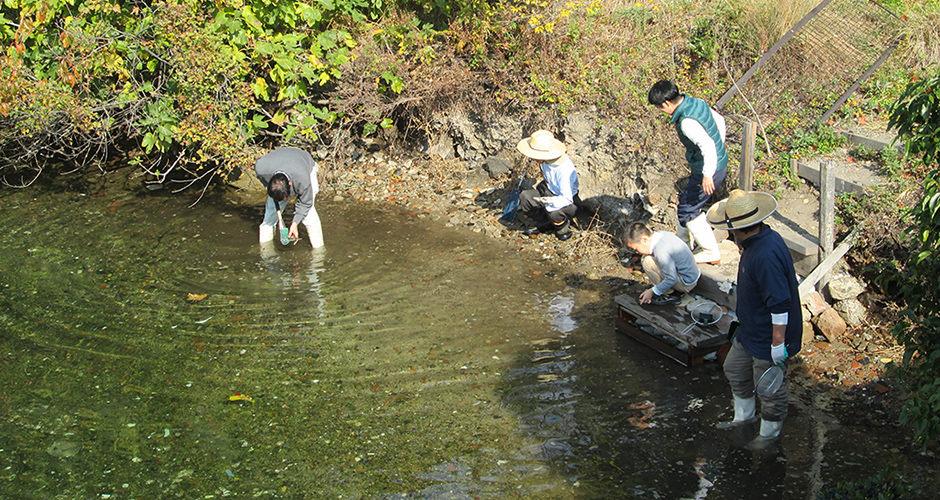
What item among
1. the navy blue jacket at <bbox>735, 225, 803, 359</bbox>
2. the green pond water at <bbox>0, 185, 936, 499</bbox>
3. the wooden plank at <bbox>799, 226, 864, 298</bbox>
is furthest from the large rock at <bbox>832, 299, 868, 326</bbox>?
the navy blue jacket at <bbox>735, 225, 803, 359</bbox>

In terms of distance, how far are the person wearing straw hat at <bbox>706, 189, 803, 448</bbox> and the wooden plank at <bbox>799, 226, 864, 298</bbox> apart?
162 cm

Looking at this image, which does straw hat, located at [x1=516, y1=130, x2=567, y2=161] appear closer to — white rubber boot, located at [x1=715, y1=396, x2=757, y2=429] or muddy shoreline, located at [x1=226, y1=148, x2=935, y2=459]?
muddy shoreline, located at [x1=226, y1=148, x2=935, y2=459]

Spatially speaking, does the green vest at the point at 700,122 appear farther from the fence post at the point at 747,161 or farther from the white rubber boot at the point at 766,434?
the white rubber boot at the point at 766,434

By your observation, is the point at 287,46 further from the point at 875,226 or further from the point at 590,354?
the point at 875,226

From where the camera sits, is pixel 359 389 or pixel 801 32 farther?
pixel 801 32

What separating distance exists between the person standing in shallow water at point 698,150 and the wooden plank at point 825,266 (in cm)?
80

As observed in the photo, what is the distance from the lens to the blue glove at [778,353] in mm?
4406

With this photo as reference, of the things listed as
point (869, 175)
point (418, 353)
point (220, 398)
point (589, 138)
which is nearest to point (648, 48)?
point (589, 138)

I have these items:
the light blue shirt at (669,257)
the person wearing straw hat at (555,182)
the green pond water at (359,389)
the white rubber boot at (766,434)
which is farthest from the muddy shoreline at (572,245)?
the light blue shirt at (669,257)

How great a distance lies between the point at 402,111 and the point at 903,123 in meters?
8.36

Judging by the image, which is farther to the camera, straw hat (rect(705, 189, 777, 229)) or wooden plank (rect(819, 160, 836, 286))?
wooden plank (rect(819, 160, 836, 286))

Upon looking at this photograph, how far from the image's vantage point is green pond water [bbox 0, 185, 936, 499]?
4699mm

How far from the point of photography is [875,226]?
21.1 feet

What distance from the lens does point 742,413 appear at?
4992mm
